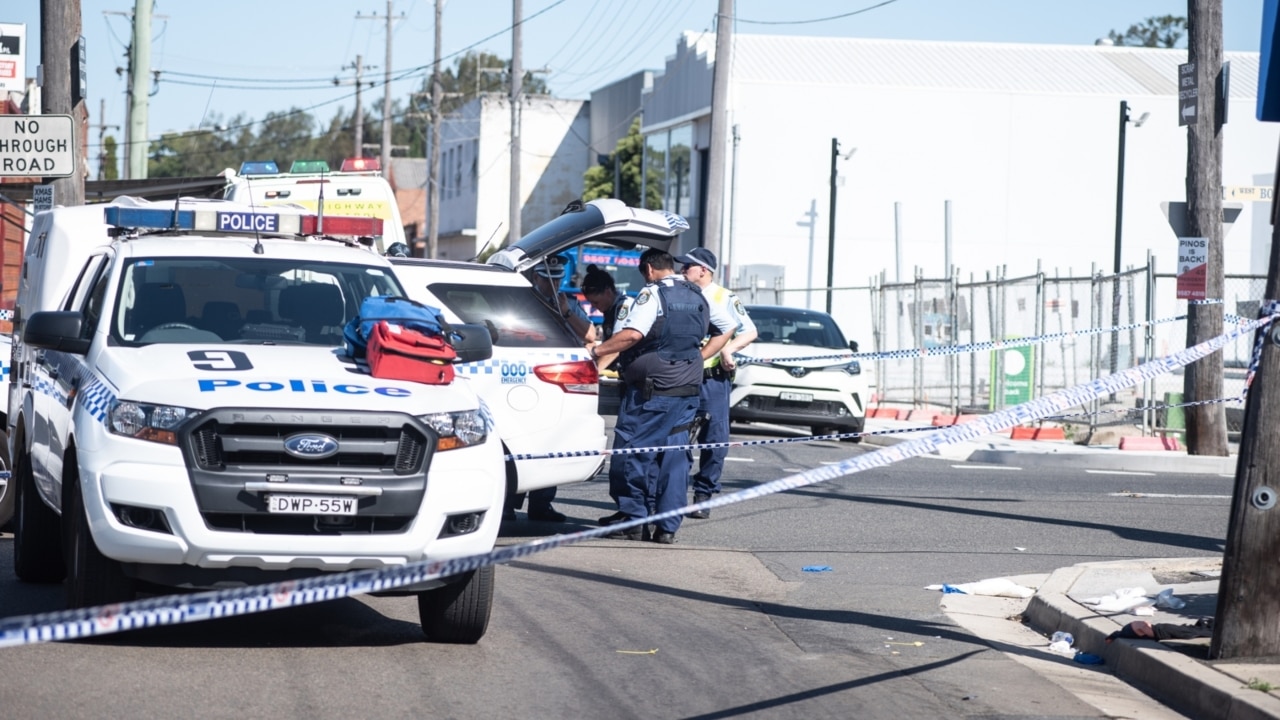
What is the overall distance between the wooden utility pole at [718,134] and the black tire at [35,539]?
1672cm

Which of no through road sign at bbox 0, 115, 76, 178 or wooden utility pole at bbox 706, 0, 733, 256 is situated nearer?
no through road sign at bbox 0, 115, 76, 178

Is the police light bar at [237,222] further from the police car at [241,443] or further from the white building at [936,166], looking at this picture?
the white building at [936,166]

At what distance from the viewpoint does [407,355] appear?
23.1ft

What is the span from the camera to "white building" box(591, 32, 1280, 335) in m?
42.8

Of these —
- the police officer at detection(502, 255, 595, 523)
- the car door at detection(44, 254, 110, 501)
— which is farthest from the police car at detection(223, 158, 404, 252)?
the car door at detection(44, 254, 110, 501)

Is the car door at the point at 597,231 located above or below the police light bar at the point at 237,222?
above

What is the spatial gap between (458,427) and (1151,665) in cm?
323

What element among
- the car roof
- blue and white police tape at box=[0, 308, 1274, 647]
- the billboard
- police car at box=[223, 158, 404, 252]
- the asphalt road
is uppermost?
the billboard

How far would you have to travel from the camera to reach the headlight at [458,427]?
6.75 metres

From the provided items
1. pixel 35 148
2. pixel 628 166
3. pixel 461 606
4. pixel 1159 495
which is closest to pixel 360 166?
pixel 35 148

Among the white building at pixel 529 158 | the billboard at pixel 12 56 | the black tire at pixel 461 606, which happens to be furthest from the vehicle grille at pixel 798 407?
the white building at pixel 529 158

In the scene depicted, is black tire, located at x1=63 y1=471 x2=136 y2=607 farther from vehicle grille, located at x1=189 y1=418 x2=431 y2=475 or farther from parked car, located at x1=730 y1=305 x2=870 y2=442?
parked car, located at x1=730 y1=305 x2=870 y2=442

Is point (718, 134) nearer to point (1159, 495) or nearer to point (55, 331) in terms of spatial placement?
point (1159, 495)

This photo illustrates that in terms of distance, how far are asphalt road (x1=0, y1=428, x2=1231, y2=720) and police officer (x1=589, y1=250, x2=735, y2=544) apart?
1.35 feet
